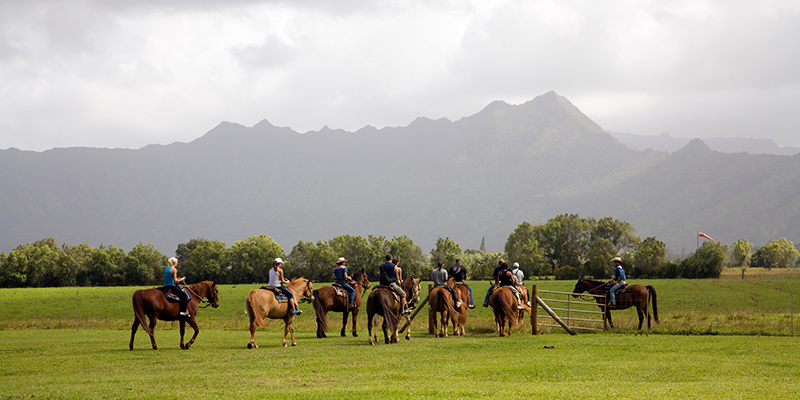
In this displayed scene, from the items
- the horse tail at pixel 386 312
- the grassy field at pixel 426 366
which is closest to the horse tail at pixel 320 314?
the grassy field at pixel 426 366

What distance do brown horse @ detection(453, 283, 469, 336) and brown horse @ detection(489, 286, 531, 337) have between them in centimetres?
112

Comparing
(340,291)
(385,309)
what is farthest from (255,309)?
(340,291)

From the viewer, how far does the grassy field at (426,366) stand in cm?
1140

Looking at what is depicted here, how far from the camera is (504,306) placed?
72.9 ft

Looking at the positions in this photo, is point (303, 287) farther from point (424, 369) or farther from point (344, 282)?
point (424, 369)

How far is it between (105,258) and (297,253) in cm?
3487

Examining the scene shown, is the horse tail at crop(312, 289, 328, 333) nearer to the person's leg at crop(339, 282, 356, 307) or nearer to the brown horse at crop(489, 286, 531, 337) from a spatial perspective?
the person's leg at crop(339, 282, 356, 307)

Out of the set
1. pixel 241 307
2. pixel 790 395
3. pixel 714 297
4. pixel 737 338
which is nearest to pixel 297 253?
pixel 241 307

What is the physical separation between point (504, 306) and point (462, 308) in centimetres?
173

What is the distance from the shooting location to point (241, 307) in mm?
53688

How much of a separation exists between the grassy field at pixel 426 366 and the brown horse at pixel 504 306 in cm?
56

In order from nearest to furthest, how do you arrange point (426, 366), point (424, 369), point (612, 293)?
1. point (424, 369)
2. point (426, 366)
3. point (612, 293)

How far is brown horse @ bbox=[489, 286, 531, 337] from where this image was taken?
22219 millimetres

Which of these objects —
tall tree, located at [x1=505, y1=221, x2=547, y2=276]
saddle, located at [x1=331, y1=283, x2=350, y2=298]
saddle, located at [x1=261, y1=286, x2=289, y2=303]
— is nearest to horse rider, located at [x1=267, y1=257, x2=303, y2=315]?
saddle, located at [x1=261, y1=286, x2=289, y2=303]
